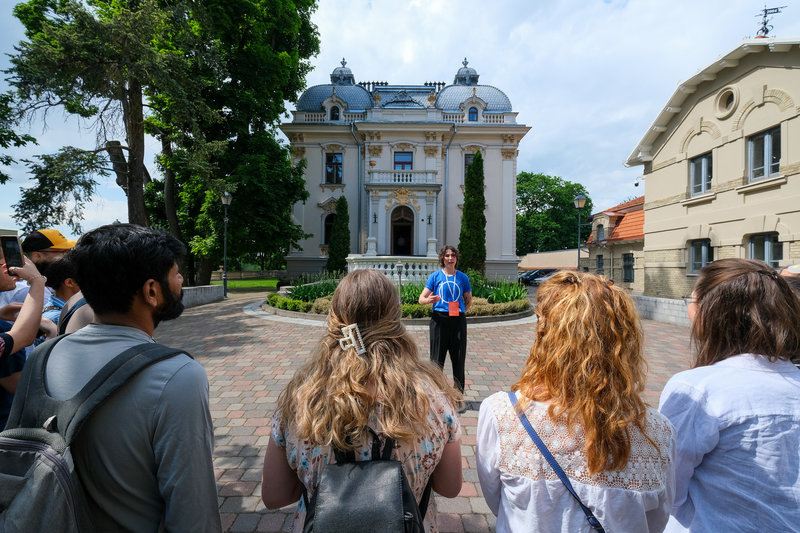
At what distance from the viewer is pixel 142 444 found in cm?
121

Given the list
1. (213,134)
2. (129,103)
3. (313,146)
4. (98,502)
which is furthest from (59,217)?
(98,502)

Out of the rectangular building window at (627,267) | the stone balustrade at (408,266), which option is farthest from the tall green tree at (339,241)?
the rectangular building window at (627,267)

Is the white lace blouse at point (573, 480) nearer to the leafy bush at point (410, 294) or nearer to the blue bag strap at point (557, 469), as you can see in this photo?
the blue bag strap at point (557, 469)

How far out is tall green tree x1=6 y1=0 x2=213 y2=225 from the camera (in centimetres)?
1145

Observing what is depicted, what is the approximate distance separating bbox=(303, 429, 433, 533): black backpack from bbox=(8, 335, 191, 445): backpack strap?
695 millimetres

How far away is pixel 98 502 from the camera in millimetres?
1180

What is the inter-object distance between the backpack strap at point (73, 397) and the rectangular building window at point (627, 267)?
21.4m

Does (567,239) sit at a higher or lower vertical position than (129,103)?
lower

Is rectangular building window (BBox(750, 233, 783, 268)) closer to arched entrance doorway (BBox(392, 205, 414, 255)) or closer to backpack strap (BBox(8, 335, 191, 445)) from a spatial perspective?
backpack strap (BBox(8, 335, 191, 445))

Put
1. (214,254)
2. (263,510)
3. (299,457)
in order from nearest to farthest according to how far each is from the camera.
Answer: (299,457)
(263,510)
(214,254)

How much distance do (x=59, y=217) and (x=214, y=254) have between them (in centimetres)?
575

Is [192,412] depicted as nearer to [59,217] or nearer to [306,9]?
[59,217]

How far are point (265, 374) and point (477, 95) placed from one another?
27.3m

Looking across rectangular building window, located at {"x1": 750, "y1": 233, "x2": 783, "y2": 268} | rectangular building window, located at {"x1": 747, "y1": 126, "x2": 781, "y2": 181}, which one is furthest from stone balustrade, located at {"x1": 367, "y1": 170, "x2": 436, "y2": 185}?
rectangular building window, located at {"x1": 750, "y1": 233, "x2": 783, "y2": 268}
